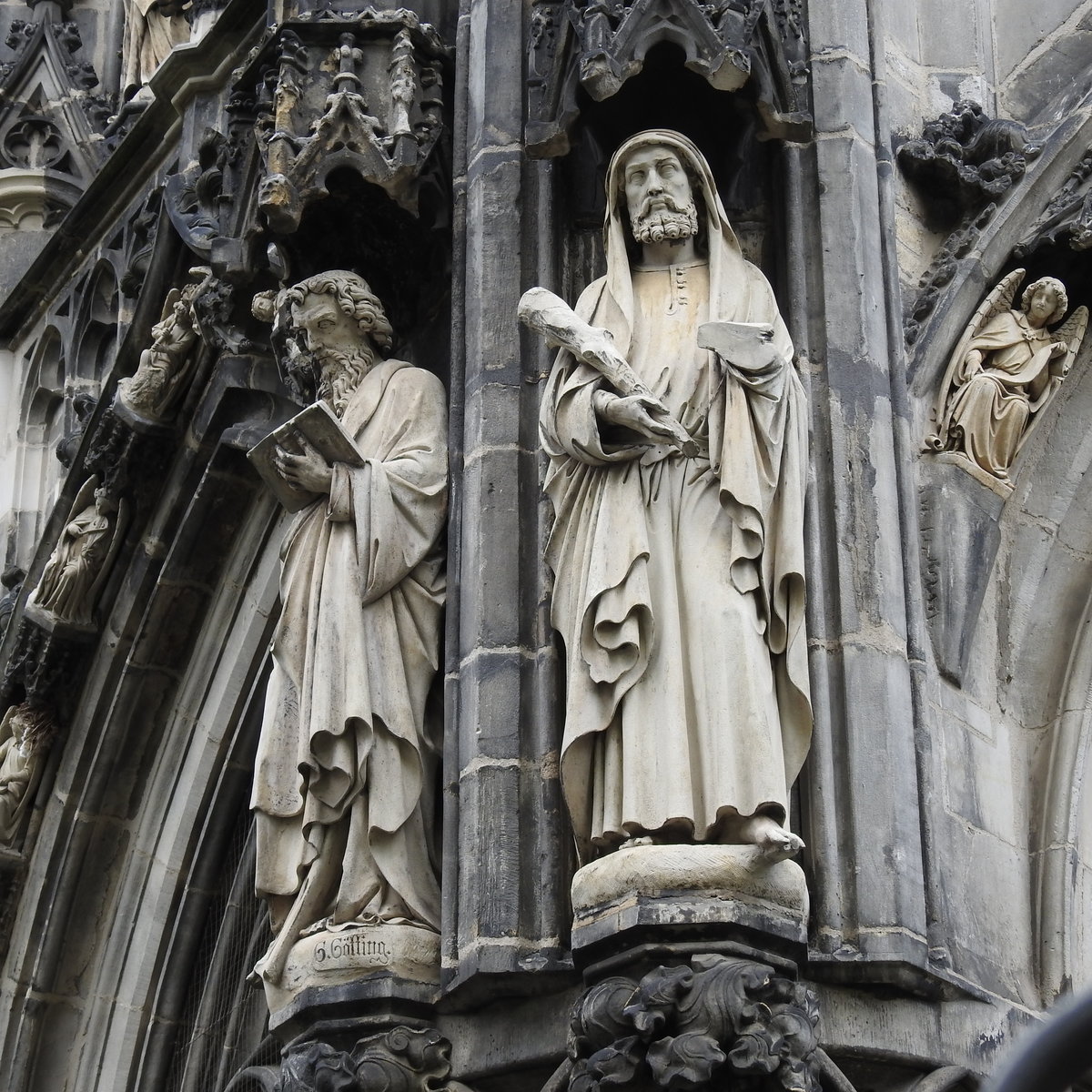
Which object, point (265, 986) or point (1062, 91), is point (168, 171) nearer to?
point (1062, 91)

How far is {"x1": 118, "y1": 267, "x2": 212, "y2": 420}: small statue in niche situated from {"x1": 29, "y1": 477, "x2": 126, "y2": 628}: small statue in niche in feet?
1.48

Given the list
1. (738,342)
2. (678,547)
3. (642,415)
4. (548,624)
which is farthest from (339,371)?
(678,547)

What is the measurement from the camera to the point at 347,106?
9.81m

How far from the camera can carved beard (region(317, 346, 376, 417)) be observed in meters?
9.66

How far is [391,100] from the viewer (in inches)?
389

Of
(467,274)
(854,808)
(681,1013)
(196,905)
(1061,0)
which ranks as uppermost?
(1061,0)

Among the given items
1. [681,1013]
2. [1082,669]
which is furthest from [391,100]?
[681,1013]

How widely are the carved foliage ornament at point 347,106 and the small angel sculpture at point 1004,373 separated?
199 cm

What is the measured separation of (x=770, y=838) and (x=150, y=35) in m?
7.79

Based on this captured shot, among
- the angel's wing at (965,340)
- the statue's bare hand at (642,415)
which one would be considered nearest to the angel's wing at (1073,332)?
the angel's wing at (965,340)

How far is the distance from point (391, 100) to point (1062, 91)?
96.0 inches

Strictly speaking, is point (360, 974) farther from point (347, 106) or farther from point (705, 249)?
point (347, 106)

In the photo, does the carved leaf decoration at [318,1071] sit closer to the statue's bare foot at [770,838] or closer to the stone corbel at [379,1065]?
the stone corbel at [379,1065]

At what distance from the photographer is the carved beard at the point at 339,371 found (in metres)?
9.66
